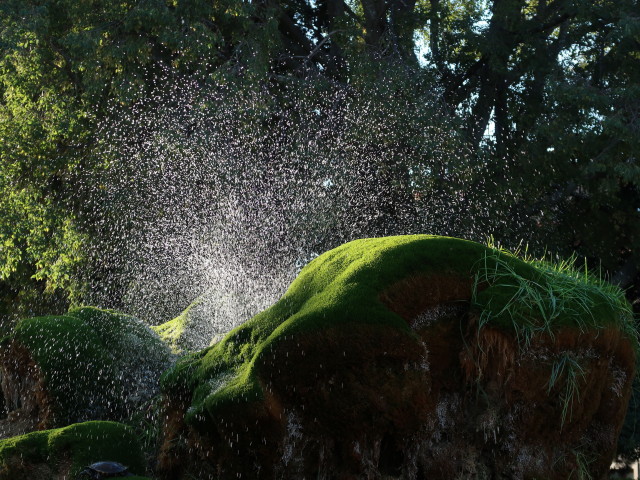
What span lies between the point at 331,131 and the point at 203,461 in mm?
9545

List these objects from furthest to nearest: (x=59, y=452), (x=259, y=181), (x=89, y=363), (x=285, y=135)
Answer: (x=285, y=135) → (x=259, y=181) → (x=89, y=363) → (x=59, y=452)

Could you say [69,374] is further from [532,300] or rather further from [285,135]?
[285,135]

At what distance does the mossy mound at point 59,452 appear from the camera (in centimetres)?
480

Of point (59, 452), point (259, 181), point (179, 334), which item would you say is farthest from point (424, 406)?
point (259, 181)

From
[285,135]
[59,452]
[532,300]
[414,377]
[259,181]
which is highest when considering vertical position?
[285,135]

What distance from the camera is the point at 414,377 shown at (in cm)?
453

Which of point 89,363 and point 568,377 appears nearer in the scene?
point 568,377

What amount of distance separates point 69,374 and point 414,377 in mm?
3513

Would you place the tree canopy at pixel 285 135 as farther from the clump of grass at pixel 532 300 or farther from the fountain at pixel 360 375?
the clump of grass at pixel 532 300

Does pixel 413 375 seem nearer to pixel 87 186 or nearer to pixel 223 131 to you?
pixel 223 131

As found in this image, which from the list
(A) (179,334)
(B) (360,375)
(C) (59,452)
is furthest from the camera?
(A) (179,334)

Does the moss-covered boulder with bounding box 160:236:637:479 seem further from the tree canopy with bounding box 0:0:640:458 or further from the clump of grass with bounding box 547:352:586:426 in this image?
the tree canopy with bounding box 0:0:640:458

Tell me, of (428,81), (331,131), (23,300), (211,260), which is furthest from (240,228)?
(23,300)

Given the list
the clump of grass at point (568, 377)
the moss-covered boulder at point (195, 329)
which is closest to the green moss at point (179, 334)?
the moss-covered boulder at point (195, 329)
